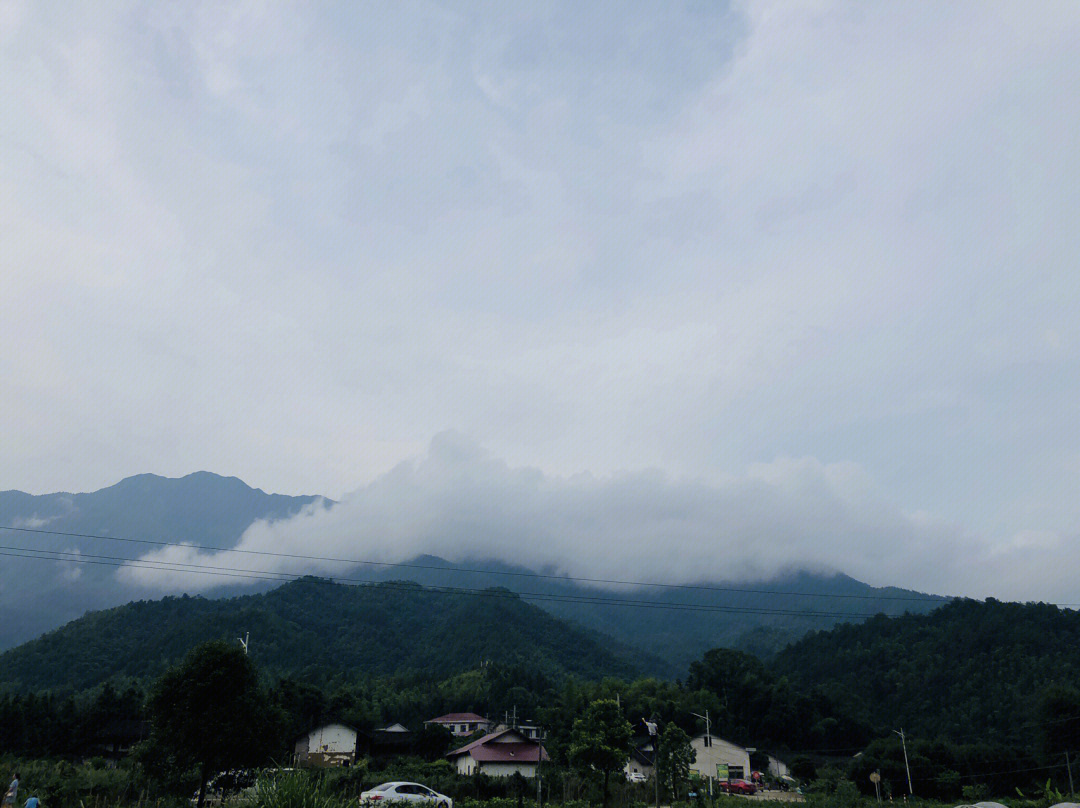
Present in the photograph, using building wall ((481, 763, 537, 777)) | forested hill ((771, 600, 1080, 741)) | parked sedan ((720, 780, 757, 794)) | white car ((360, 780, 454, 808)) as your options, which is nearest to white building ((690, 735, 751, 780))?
parked sedan ((720, 780, 757, 794))

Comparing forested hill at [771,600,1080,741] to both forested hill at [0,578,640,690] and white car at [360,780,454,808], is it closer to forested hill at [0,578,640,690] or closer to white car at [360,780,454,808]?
forested hill at [0,578,640,690]

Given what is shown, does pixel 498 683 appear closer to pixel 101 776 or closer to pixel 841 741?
pixel 841 741

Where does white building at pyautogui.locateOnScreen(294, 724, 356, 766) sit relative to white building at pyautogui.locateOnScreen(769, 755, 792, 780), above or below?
above

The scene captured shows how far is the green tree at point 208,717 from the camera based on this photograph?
2194cm

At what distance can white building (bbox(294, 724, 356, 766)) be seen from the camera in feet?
196

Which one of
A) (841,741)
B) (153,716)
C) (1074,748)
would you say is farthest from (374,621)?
(153,716)

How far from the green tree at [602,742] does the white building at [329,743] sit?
33.5m

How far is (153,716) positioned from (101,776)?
919 cm

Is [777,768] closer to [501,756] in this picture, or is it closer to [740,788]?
[740,788]

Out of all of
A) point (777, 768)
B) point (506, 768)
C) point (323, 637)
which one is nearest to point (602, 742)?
point (506, 768)

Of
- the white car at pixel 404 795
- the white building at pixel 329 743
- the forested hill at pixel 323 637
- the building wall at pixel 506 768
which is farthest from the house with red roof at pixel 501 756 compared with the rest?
the forested hill at pixel 323 637

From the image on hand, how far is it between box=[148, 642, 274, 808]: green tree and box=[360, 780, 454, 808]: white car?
4.21 meters

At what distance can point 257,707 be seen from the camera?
2308 centimetres

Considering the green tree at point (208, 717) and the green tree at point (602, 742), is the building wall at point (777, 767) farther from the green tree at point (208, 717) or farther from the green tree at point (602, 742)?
the green tree at point (208, 717)
